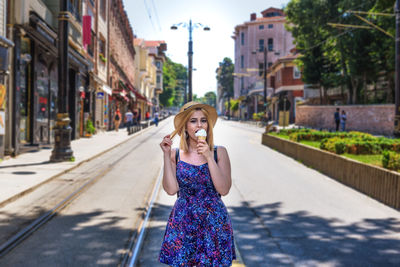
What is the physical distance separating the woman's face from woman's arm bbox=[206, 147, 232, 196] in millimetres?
191

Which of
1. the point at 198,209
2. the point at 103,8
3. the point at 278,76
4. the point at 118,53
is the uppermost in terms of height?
the point at 103,8

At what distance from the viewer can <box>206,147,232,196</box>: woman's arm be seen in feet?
8.79

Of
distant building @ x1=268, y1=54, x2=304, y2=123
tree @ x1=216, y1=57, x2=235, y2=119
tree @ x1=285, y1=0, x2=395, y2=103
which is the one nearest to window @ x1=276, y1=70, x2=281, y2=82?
distant building @ x1=268, y1=54, x2=304, y2=123

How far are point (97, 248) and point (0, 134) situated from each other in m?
8.78

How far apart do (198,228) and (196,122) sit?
712 millimetres

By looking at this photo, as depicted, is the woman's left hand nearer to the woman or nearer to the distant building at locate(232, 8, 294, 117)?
the woman

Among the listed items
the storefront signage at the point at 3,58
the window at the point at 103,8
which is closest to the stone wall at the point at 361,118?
the window at the point at 103,8

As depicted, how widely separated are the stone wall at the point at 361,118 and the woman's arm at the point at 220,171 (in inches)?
1087

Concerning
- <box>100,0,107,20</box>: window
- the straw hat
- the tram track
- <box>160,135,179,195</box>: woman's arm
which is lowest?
the tram track

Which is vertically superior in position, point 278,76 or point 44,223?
point 278,76

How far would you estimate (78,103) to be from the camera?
24203 millimetres

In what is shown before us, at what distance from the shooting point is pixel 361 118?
32125mm

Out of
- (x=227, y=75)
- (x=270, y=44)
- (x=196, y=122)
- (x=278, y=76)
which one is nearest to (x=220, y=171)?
(x=196, y=122)

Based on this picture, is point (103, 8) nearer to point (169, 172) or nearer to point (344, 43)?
point (344, 43)
